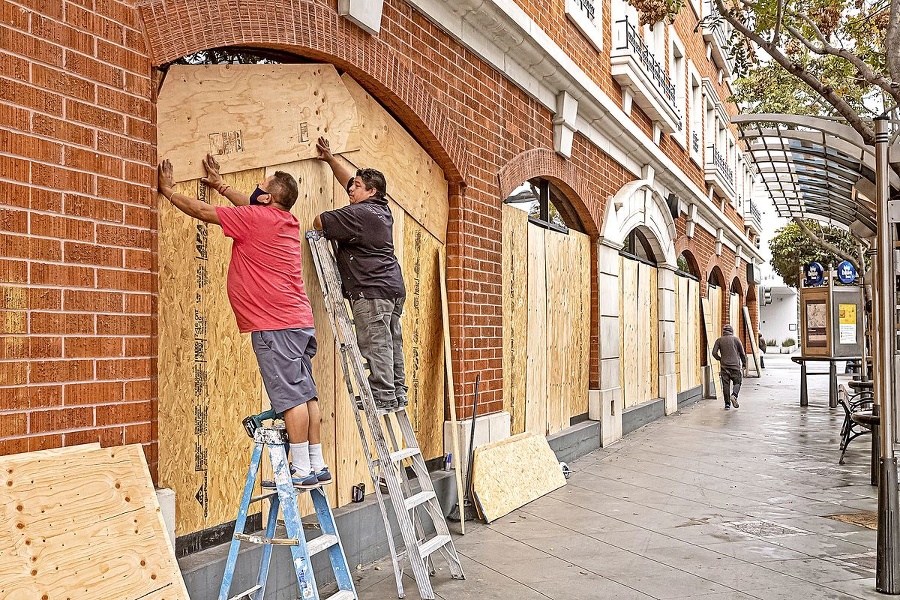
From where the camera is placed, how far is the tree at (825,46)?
8664mm

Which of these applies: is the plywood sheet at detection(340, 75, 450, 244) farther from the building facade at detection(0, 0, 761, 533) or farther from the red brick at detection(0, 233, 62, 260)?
the red brick at detection(0, 233, 62, 260)

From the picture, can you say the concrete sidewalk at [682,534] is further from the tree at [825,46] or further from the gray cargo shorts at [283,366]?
the tree at [825,46]

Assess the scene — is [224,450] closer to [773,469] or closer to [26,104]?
[26,104]

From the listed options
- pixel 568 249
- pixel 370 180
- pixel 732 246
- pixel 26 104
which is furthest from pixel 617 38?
pixel 732 246

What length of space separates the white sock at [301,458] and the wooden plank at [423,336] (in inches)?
96.9

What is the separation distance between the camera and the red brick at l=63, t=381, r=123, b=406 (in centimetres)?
374

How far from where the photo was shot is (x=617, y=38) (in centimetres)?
1309

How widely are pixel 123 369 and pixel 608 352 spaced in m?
9.21

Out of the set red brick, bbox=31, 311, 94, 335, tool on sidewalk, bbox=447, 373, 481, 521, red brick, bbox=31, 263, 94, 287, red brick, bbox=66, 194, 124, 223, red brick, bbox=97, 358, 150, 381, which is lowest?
tool on sidewalk, bbox=447, 373, 481, 521

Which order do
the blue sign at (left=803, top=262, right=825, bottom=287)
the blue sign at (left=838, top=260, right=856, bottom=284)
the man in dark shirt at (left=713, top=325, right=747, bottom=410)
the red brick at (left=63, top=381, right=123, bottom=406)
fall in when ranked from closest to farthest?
the red brick at (left=63, top=381, right=123, bottom=406) < the man in dark shirt at (left=713, top=325, right=747, bottom=410) < the blue sign at (left=838, top=260, right=856, bottom=284) < the blue sign at (left=803, top=262, right=825, bottom=287)

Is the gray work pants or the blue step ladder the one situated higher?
the gray work pants

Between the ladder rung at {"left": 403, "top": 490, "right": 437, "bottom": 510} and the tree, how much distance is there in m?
5.48

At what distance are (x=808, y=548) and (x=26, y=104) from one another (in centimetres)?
615

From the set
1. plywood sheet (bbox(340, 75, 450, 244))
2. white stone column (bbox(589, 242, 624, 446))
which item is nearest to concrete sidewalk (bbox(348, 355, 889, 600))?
white stone column (bbox(589, 242, 624, 446))
